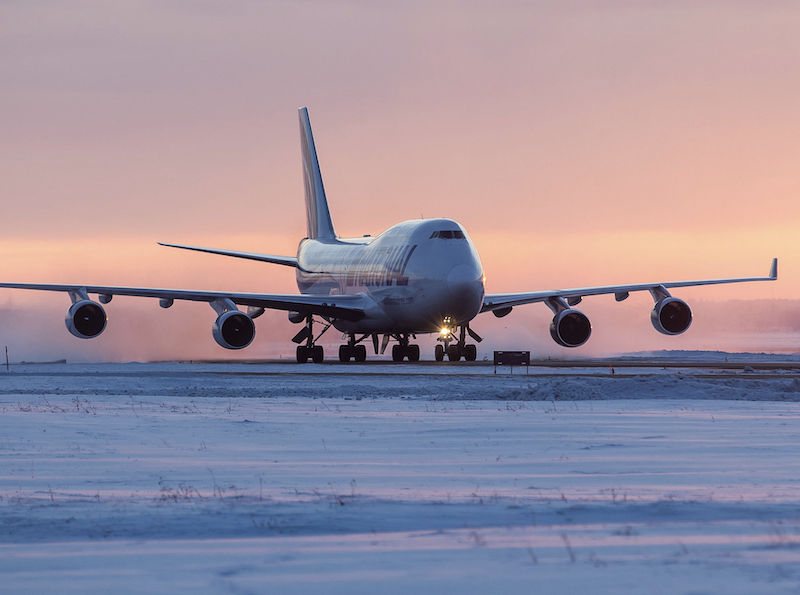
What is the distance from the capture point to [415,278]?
4262cm

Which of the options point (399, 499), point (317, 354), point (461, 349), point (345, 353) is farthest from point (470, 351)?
point (399, 499)

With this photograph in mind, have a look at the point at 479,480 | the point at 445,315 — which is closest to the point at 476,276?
the point at 445,315

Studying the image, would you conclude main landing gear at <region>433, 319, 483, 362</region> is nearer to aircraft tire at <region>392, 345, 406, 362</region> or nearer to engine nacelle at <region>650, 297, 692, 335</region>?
aircraft tire at <region>392, 345, 406, 362</region>

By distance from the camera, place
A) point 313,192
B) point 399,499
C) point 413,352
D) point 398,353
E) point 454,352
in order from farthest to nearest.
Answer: point 313,192 < point 398,353 < point 413,352 < point 454,352 < point 399,499

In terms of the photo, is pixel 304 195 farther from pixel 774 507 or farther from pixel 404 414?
pixel 774 507

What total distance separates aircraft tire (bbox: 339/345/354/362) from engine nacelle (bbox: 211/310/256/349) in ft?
27.0

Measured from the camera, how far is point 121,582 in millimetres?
7070

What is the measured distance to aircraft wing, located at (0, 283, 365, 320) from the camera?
137 ft

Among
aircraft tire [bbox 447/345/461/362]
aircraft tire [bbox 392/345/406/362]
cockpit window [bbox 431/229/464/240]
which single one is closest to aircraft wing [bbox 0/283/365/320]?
aircraft tire [bbox 392/345/406/362]

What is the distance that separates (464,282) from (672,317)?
9.70 m

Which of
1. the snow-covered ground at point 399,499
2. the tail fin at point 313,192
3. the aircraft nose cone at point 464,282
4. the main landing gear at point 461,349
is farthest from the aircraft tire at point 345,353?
the snow-covered ground at point 399,499

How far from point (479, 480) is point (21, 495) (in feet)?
15.4

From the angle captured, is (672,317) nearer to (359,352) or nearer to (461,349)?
(461,349)

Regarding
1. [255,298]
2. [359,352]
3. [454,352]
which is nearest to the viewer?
[255,298]
